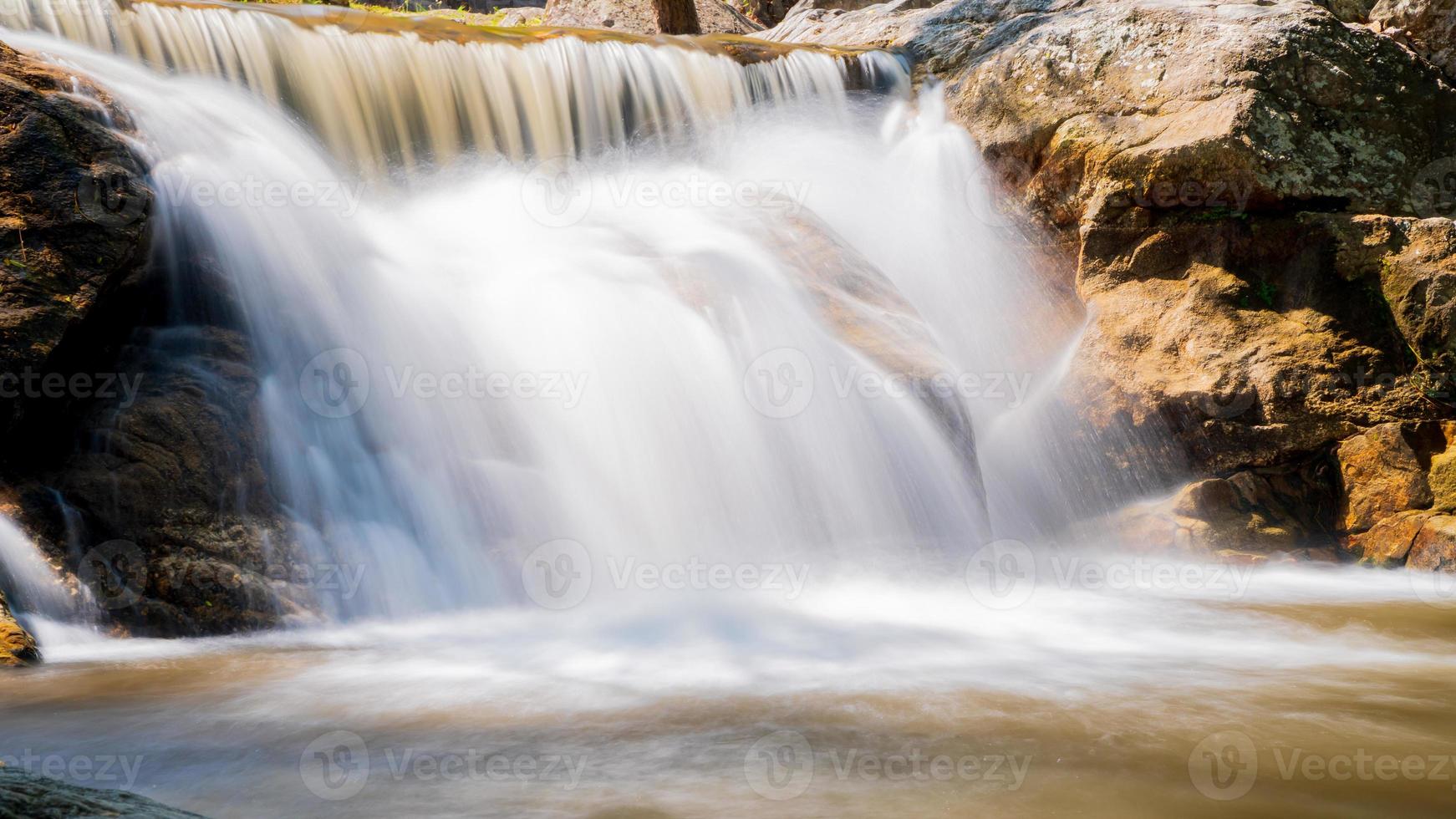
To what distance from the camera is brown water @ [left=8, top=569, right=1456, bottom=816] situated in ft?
8.33

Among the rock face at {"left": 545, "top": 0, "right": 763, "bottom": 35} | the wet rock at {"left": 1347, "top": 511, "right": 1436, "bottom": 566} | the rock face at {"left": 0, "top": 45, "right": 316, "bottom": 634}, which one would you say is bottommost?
the wet rock at {"left": 1347, "top": 511, "right": 1436, "bottom": 566}

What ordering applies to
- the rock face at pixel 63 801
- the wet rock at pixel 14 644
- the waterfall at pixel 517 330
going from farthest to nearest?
the waterfall at pixel 517 330 < the wet rock at pixel 14 644 < the rock face at pixel 63 801

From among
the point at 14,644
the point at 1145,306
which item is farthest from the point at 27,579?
the point at 1145,306

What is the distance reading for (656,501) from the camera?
5.51m

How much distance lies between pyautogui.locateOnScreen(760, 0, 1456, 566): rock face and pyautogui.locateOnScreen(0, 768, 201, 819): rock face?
6279mm

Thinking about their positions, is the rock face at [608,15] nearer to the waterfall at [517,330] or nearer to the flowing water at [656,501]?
the flowing water at [656,501]

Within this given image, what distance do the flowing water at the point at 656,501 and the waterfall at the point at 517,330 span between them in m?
0.03

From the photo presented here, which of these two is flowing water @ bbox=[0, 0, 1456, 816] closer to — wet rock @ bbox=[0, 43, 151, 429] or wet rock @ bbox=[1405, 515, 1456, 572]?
wet rock @ bbox=[1405, 515, 1456, 572]

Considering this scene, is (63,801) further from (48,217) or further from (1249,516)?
(1249,516)

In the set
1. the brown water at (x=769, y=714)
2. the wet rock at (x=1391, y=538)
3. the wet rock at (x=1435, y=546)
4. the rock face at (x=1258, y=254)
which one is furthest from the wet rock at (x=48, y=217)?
the wet rock at (x=1435, y=546)

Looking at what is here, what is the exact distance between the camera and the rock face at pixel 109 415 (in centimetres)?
441

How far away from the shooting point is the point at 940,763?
273 cm

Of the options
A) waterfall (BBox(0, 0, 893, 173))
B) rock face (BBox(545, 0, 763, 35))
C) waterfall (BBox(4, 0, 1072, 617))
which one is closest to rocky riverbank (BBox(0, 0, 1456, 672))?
waterfall (BBox(4, 0, 1072, 617))

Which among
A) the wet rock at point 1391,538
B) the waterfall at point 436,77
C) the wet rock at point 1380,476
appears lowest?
the wet rock at point 1391,538
